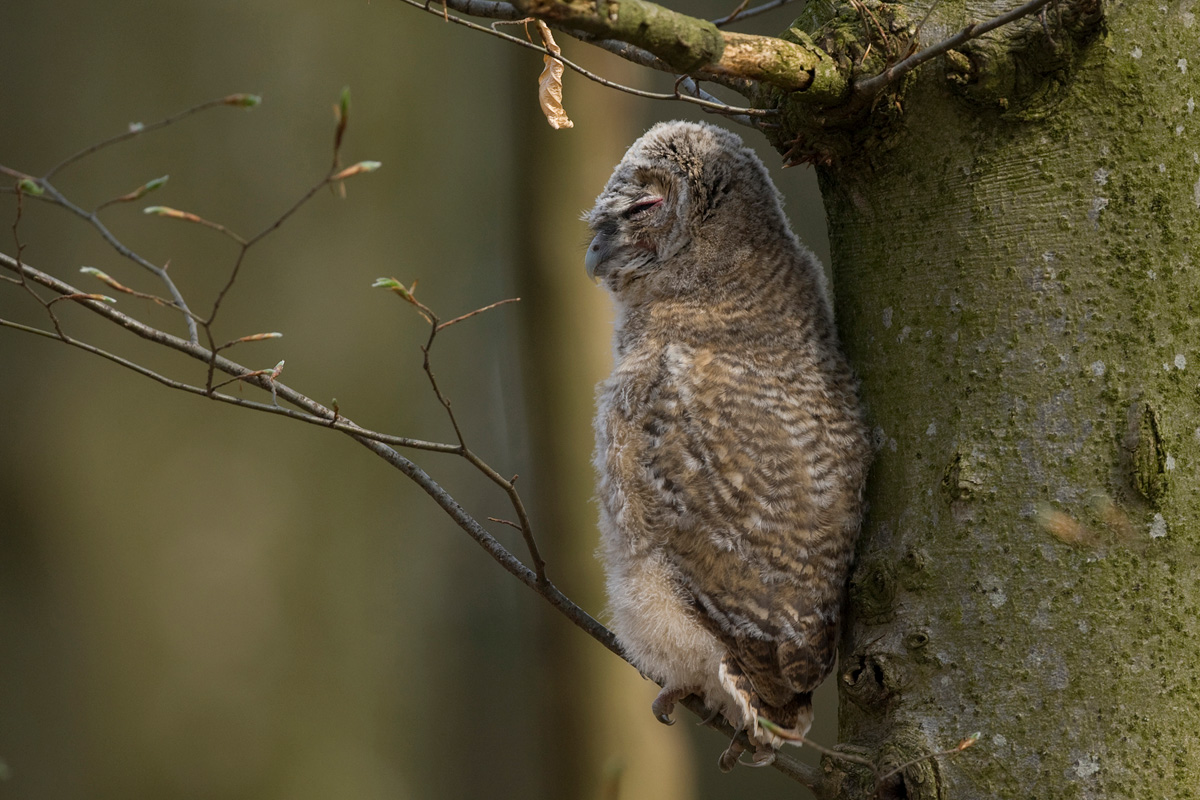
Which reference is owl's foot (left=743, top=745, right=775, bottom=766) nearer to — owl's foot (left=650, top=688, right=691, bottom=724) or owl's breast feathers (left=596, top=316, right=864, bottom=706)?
owl's breast feathers (left=596, top=316, right=864, bottom=706)

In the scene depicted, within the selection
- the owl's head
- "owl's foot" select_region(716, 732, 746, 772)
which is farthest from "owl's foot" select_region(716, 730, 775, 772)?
the owl's head

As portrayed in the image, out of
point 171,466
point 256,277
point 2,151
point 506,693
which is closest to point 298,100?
point 256,277

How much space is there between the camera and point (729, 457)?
1.61 metres

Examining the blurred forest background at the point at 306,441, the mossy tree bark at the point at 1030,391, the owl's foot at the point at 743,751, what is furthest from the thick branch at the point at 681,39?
the blurred forest background at the point at 306,441

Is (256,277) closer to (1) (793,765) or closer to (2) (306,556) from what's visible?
(2) (306,556)

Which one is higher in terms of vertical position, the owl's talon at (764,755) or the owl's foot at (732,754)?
the owl's talon at (764,755)

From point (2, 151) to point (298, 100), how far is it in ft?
3.68

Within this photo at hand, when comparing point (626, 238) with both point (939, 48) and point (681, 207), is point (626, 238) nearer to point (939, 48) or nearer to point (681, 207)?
point (681, 207)

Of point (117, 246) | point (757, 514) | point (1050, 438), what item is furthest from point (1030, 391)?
point (117, 246)

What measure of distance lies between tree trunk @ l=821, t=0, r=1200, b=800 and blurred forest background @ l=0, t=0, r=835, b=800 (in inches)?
77.9

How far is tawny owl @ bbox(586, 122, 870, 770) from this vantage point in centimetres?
155

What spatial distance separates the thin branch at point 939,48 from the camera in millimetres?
1157

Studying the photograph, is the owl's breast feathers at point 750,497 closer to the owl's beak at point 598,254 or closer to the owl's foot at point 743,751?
the owl's foot at point 743,751

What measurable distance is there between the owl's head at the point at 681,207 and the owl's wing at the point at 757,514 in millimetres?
313
